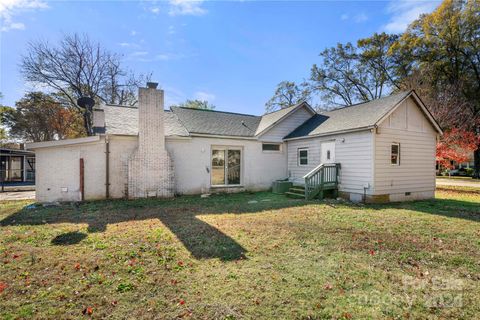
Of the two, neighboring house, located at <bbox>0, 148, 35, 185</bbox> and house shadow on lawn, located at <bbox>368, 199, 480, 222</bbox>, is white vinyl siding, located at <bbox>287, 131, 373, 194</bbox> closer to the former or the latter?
house shadow on lawn, located at <bbox>368, 199, 480, 222</bbox>

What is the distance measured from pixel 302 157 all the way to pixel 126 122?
927 centimetres

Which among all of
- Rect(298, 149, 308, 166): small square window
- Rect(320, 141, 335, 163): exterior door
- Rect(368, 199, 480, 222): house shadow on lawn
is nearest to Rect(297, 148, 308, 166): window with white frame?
Rect(298, 149, 308, 166): small square window

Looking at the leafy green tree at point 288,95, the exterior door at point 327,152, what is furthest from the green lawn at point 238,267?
the leafy green tree at point 288,95

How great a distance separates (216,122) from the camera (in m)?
14.2

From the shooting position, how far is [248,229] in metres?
6.09

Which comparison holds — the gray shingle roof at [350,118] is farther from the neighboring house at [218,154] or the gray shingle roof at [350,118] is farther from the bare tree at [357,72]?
the bare tree at [357,72]

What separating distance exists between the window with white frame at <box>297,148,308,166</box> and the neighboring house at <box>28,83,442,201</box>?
2.2 inches

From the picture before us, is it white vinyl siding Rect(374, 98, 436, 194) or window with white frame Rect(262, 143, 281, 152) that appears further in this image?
window with white frame Rect(262, 143, 281, 152)

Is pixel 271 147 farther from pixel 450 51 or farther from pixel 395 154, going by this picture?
pixel 450 51

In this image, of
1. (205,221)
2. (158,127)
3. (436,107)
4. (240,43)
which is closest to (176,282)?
(205,221)

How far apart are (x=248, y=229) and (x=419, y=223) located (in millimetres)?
4927

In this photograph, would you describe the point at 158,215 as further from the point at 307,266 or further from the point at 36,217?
→ the point at 307,266

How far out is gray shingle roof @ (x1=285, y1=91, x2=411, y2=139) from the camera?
1028cm

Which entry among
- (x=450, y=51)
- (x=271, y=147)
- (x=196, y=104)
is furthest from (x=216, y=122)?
(x=196, y=104)
